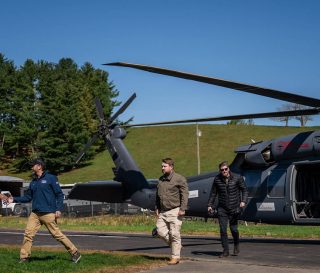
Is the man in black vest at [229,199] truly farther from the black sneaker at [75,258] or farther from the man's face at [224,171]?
the black sneaker at [75,258]

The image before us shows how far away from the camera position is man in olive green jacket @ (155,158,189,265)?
1070 cm

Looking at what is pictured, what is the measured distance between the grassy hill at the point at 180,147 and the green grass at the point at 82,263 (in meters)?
63.6

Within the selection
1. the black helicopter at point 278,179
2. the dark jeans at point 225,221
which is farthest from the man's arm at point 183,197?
the black helicopter at point 278,179

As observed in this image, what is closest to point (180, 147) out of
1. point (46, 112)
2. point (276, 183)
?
point (46, 112)

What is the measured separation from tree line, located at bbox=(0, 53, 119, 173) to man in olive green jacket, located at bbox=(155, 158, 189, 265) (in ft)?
226

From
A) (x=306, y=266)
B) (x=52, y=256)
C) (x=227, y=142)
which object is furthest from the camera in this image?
(x=227, y=142)

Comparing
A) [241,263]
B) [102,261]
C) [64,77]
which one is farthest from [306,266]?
[64,77]

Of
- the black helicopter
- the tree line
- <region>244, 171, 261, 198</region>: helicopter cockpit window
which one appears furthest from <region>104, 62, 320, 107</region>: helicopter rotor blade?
the tree line

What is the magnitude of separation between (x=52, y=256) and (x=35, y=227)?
104 cm

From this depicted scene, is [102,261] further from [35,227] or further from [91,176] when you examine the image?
[91,176]

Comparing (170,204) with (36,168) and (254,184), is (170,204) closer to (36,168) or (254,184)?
(36,168)

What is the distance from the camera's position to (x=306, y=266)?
1013 cm

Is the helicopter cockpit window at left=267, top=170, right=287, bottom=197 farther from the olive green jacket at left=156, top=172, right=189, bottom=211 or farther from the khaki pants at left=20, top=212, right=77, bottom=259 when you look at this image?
the khaki pants at left=20, top=212, right=77, bottom=259

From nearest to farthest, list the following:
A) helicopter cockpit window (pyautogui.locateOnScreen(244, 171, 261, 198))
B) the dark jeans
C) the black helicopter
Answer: the dark jeans, the black helicopter, helicopter cockpit window (pyautogui.locateOnScreen(244, 171, 261, 198))
